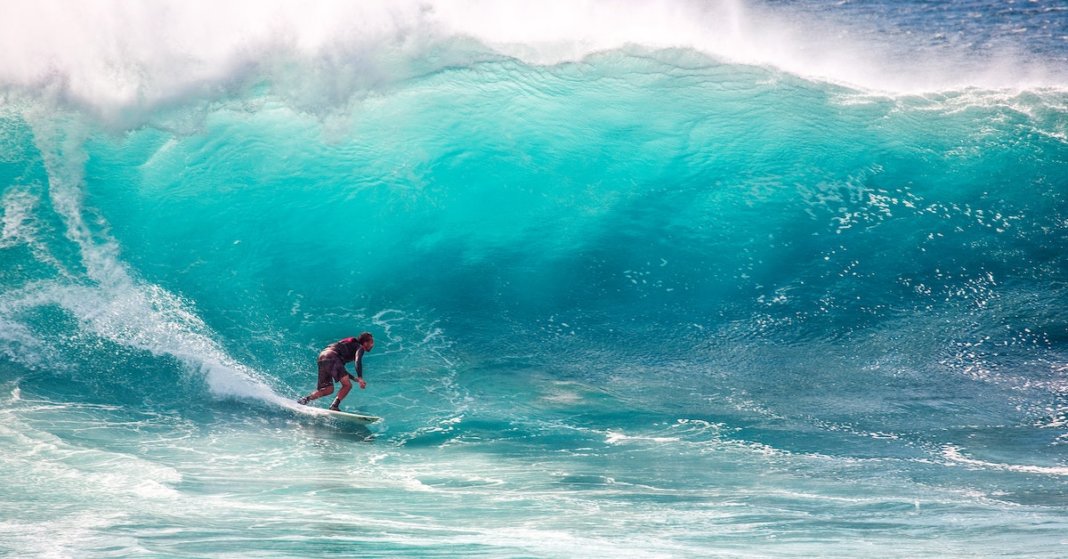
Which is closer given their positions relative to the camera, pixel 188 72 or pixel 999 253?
pixel 999 253

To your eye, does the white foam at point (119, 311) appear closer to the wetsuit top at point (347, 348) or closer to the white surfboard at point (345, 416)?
the white surfboard at point (345, 416)

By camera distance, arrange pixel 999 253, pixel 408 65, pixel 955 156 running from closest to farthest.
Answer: pixel 999 253, pixel 955 156, pixel 408 65

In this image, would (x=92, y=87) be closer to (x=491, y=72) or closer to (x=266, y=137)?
(x=266, y=137)

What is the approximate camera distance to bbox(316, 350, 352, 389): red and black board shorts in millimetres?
9555

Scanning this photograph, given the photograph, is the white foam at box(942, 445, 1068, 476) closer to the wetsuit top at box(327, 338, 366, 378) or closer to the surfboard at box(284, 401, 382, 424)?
the surfboard at box(284, 401, 382, 424)

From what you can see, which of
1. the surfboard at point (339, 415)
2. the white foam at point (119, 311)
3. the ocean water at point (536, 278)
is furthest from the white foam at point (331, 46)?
the surfboard at point (339, 415)

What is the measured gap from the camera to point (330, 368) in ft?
31.4

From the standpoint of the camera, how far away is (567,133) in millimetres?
13250

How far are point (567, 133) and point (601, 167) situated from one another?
766 millimetres

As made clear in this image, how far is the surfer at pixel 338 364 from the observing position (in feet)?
31.3

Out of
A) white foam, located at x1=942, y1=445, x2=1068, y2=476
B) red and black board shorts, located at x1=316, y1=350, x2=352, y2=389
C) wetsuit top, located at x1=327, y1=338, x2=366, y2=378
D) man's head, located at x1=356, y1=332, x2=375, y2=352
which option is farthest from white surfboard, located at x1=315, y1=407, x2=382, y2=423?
white foam, located at x1=942, y1=445, x2=1068, y2=476

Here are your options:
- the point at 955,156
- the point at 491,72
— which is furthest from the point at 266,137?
the point at 955,156

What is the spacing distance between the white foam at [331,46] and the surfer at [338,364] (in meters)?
5.05

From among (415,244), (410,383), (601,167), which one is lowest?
(410,383)
